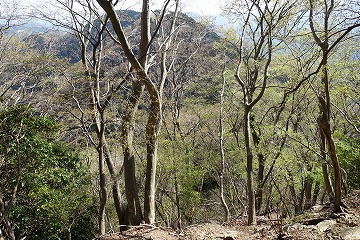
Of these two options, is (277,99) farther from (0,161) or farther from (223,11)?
(0,161)

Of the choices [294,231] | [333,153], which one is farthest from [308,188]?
[294,231]

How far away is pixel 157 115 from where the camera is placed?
270 inches

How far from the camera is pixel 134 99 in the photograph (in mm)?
7410

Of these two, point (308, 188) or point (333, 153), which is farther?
point (308, 188)

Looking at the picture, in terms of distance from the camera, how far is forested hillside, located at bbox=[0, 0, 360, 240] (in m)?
7.13

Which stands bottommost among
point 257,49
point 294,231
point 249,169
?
point 294,231

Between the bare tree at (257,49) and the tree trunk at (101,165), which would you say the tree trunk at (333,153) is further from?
the tree trunk at (101,165)

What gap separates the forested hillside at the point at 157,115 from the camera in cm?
713

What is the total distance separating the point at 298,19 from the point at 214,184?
1455cm

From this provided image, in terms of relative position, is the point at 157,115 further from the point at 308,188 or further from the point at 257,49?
the point at 308,188

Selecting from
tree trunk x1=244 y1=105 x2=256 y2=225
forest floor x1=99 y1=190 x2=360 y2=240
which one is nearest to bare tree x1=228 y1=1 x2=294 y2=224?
tree trunk x1=244 y1=105 x2=256 y2=225

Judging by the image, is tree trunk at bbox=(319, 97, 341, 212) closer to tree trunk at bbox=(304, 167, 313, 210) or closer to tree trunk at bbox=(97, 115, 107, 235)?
tree trunk at bbox=(97, 115, 107, 235)

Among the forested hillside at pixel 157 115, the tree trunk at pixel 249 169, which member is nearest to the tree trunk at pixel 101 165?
the forested hillside at pixel 157 115

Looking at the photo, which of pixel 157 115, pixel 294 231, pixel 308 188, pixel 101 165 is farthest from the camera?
pixel 308 188
